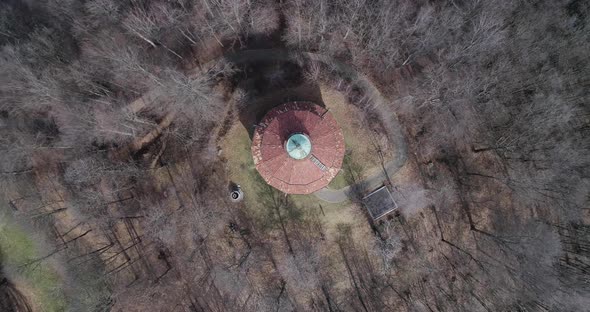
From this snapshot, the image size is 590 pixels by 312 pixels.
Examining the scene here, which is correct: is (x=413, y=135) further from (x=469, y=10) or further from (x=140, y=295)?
(x=140, y=295)

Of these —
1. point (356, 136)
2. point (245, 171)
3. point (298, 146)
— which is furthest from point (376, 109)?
point (245, 171)

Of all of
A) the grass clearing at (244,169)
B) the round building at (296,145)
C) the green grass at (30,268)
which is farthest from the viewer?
the green grass at (30,268)

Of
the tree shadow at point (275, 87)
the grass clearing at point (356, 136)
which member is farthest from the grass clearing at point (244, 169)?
the grass clearing at point (356, 136)

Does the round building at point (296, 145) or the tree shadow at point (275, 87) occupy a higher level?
the tree shadow at point (275, 87)

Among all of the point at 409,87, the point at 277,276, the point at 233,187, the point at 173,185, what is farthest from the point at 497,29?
the point at 173,185

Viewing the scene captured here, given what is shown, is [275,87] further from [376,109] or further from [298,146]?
[376,109]

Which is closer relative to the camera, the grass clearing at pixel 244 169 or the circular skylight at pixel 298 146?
the circular skylight at pixel 298 146

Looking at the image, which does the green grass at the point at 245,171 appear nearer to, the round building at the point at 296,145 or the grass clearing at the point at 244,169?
the grass clearing at the point at 244,169
